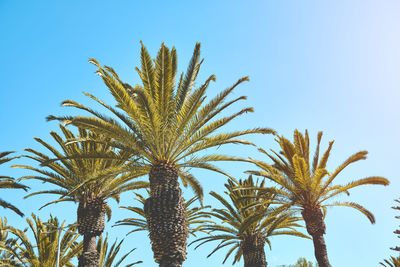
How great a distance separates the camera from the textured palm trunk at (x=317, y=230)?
50.5 feet

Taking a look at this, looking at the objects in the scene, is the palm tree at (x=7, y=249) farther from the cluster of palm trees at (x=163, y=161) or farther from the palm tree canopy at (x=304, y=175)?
the palm tree canopy at (x=304, y=175)

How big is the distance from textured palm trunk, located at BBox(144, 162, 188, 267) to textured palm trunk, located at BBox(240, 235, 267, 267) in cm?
869

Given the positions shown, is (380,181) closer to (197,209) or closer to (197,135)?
(197,135)

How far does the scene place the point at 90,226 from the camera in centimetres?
1612

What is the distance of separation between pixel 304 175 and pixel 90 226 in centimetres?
1004

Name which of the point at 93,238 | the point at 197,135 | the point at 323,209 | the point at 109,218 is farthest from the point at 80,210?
the point at 323,209

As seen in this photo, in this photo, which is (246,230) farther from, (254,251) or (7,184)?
(7,184)

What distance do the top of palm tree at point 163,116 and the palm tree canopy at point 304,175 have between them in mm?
2707

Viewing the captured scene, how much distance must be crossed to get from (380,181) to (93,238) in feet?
43.7

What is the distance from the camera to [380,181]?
1522 cm

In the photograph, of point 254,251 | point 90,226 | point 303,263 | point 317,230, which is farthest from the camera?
point 303,263

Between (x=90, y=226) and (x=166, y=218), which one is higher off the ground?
(x=90, y=226)

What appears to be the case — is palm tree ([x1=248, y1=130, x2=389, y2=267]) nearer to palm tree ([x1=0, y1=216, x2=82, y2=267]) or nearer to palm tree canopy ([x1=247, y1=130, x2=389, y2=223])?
palm tree canopy ([x1=247, y1=130, x2=389, y2=223])

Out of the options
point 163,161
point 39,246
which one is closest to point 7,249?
point 39,246
